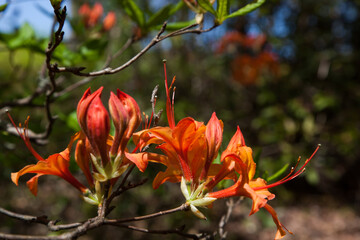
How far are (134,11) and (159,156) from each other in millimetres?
884

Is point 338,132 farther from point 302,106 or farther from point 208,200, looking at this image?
point 208,200

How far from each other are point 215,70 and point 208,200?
3698mm

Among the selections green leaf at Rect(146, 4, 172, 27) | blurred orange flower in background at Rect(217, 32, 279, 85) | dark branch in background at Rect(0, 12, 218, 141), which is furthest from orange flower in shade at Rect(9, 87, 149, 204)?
blurred orange flower in background at Rect(217, 32, 279, 85)

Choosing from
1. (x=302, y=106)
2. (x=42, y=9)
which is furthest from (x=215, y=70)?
(x=42, y=9)

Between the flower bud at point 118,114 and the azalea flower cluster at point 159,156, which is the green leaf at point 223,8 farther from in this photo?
the flower bud at point 118,114

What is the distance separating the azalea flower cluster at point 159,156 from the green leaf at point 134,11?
76 cm

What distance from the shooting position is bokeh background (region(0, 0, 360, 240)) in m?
3.39

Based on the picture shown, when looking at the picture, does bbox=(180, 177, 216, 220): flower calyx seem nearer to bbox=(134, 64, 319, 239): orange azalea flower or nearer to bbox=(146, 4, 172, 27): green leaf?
bbox=(134, 64, 319, 239): orange azalea flower

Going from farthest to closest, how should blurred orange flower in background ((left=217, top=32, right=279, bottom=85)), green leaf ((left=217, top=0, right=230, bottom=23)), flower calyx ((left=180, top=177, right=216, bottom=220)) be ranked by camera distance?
1. blurred orange flower in background ((left=217, top=32, right=279, bottom=85))
2. green leaf ((left=217, top=0, right=230, bottom=23))
3. flower calyx ((left=180, top=177, right=216, bottom=220))

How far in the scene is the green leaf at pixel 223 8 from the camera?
1.21m

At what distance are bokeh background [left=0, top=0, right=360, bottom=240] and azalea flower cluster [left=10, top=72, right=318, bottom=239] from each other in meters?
1.76

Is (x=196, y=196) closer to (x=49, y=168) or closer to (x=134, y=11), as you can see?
(x=49, y=168)

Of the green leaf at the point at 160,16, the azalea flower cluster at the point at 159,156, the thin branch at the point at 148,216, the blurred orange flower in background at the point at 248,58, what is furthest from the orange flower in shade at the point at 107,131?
the blurred orange flower in background at the point at 248,58

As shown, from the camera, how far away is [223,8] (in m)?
1.23
